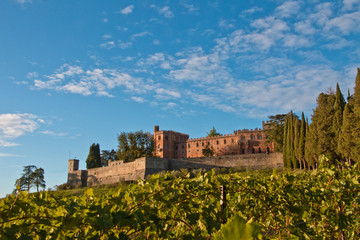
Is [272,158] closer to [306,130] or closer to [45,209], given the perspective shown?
[306,130]

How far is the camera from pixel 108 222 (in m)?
2.07

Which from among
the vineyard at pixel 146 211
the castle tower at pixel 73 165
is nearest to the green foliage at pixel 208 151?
the castle tower at pixel 73 165

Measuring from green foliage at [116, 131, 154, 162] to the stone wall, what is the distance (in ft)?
17.6

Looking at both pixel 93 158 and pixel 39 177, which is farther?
pixel 93 158

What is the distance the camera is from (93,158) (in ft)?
198

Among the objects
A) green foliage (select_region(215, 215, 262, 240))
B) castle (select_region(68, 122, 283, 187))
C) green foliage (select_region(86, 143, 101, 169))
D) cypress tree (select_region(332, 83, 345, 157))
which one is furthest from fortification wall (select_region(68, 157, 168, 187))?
green foliage (select_region(215, 215, 262, 240))

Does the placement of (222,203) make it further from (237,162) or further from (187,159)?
(187,159)

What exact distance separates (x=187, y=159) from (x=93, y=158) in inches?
898

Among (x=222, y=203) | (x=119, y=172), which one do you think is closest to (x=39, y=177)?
(x=119, y=172)

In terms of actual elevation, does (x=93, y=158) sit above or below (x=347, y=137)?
above

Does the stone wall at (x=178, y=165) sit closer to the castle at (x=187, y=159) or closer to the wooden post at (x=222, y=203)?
the castle at (x=187, y=159)

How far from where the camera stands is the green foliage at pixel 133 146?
5462 centimetres

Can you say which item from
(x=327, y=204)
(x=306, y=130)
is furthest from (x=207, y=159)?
(x=327, y=204)

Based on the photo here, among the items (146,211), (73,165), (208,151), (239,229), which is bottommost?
(146,211)
